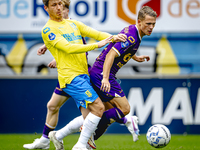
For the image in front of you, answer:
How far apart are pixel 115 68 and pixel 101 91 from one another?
357 mm

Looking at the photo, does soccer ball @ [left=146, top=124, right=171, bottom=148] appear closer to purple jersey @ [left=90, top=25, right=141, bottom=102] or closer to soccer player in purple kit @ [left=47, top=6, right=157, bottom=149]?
soccer player in purple kit @ [left=47, top=6, right=157, bottom=149]

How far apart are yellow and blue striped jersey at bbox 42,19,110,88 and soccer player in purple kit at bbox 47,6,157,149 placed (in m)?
0.25

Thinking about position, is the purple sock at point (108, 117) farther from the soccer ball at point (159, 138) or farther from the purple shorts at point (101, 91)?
the soccer ball at point (159, 138)

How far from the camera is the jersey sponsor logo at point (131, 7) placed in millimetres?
9227

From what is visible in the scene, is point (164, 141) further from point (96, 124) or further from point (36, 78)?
point (36, 78)

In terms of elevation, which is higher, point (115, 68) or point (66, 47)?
point (66, 47)

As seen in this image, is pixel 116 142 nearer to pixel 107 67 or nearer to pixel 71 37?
pixel 107 67

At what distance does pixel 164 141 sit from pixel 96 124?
0.94 m

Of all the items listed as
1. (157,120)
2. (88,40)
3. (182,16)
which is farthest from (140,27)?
(182,16)

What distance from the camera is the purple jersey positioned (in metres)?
4.04

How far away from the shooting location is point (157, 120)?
714cm

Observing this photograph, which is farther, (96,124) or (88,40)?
(88,40)

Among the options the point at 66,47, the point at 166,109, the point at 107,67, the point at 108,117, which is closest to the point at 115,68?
the point at 107,67

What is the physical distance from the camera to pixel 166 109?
7156 mm
